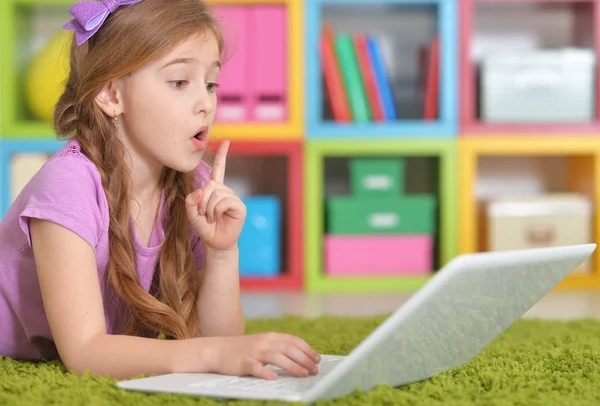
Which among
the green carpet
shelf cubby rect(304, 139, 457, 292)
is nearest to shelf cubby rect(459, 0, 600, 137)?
shelf cubby rect(304, 139, 457, 292)

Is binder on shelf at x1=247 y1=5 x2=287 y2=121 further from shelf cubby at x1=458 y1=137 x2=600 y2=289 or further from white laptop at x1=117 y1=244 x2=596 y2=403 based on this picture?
white laptop at x1=117 y1=244 x2=596 y2=403

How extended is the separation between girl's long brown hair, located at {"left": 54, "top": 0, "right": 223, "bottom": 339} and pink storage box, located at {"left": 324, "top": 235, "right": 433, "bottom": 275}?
4.51 feet

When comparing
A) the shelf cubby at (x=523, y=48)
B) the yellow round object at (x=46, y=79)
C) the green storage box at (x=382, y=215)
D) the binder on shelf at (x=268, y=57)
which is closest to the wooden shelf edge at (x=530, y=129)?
the shelf cubby at (x=523, y=48)

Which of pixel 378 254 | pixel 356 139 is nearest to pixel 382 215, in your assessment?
pixel 378 254

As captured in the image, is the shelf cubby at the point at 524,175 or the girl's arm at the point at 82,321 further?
the shelf cubby at the point at 524,175

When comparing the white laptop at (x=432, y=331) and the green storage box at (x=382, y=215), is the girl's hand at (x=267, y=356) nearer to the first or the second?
the white laptop at (x=432, y=331)

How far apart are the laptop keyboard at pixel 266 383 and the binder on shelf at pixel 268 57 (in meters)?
1.69

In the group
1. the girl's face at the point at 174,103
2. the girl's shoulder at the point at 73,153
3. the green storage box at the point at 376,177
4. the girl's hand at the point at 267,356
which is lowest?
the green storage box at the point at 376,177

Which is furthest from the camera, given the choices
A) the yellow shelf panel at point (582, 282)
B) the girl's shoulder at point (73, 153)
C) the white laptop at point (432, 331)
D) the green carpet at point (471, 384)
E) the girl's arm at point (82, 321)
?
the yellow shelf panel at point (582, 282)

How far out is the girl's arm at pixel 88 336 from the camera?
0.96 m

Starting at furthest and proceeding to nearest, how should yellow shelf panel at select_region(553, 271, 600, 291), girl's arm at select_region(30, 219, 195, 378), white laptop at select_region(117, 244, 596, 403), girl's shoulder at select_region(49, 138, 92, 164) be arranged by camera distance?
1. yellow shelf panel at select_region(553, 271, 600, 291)
2. girl's shoulder at select_region(49, 138, 92, 164)
3. girl's arm at select_region(30, 219, 195, 378)
4. white laptop at select_region(117, 244, 596, 403)

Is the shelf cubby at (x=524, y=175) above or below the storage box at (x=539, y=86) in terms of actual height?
below

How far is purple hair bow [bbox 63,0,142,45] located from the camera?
113cm

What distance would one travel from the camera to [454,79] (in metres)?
2.57
